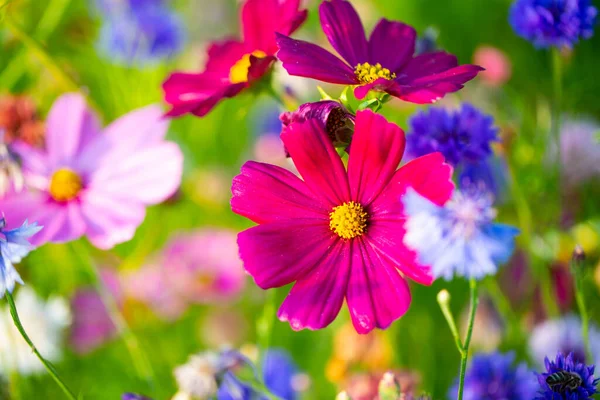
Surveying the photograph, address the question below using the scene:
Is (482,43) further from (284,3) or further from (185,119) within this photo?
(284,3)

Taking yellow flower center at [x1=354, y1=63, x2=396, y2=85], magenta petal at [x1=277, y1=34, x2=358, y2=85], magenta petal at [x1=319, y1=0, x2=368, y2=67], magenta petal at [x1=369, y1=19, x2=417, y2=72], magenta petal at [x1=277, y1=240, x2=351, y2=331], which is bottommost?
magenta petal at [x1=277, y1=240, x2=351, y2=331]

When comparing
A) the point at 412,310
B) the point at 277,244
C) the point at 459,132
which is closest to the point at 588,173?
the point at 412,310

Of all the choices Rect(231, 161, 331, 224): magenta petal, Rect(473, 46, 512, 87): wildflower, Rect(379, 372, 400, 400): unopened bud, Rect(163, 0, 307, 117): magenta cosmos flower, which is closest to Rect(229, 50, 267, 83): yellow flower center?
Rect(163, 0, 307, 117): magenta cosmos flower

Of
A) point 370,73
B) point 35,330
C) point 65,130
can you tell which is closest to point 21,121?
point 65,130

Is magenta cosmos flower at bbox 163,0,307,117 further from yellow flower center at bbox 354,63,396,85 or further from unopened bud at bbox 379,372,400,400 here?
unopened bud at bbox 379,372,400,400

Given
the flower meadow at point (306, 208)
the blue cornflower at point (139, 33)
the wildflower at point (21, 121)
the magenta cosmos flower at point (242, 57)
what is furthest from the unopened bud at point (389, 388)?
the blue cornflower at point (139, 33)

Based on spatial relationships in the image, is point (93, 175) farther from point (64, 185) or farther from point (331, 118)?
point (331, 118)
